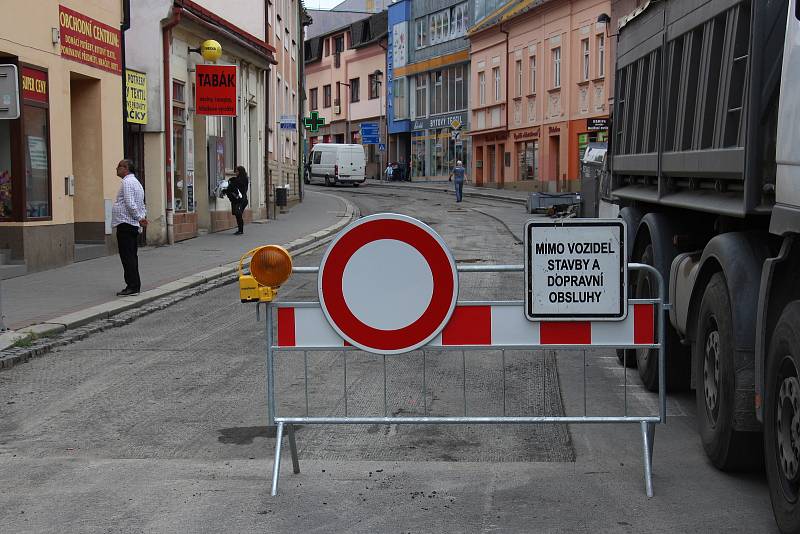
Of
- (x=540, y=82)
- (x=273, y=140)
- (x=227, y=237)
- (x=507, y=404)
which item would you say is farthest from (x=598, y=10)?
(x=507, y=404)

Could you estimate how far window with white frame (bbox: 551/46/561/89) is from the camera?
47.1 meters

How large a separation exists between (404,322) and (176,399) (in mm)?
2992

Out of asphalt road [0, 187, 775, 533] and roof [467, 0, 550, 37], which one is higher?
roof [467, 0, 550, 37]

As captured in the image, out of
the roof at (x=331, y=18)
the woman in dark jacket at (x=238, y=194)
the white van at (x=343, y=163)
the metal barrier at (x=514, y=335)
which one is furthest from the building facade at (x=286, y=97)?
the roof at (x=331, y=18)

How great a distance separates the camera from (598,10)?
4306 centimetres

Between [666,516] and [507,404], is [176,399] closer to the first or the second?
[507,404]

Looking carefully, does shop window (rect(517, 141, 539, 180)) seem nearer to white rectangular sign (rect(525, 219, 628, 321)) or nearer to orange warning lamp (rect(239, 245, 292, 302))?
white rectangular sign (rect(525, 219, 628, 321))

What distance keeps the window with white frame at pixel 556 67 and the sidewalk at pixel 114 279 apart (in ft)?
69.7

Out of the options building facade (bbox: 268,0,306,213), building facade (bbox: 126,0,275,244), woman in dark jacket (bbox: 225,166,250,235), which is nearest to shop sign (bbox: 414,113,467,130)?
building facade (bbox: 268,0,306,213)

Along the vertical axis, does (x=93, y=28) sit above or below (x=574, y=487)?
above

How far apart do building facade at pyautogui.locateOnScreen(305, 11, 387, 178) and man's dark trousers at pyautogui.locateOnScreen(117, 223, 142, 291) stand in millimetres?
59953

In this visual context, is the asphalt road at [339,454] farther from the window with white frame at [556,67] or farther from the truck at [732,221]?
the window with white frame at [556,67]

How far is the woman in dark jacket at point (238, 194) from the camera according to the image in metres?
26.9

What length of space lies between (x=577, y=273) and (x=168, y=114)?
1901 centimetres
